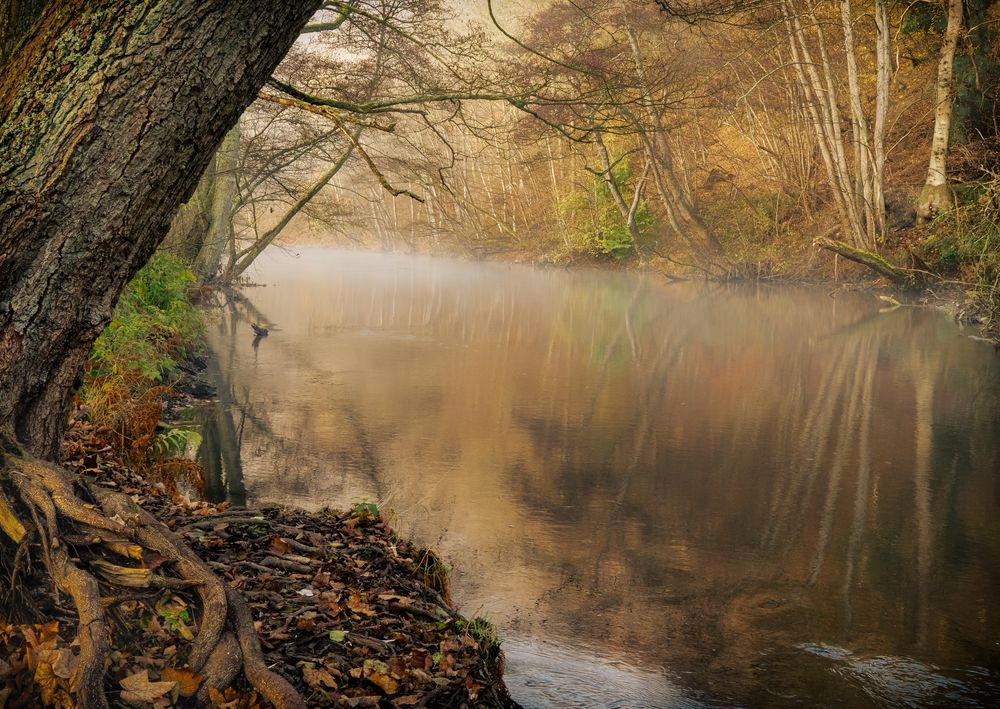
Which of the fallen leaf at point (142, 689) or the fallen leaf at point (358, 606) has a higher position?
the fallen leaf at point (142, 689)

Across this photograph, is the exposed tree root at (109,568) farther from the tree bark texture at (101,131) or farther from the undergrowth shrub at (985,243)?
the undergrowth shrub at (985,243)

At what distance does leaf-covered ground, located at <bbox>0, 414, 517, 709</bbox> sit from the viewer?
2707mm

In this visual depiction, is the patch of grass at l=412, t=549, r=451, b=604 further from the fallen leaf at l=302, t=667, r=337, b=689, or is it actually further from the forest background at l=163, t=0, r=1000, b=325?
the forest background at l=163, t=0, r=1000, b=325

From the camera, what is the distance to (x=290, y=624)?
11.2ft

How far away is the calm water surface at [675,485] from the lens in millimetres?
4621

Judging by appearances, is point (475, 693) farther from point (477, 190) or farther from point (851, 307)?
point (477, 190)

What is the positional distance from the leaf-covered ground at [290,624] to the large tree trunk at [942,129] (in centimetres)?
1860

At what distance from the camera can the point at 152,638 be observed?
2.92 m

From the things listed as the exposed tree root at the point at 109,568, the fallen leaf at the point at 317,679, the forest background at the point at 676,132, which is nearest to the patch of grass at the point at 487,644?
the fallen leaf at the point at 317,679

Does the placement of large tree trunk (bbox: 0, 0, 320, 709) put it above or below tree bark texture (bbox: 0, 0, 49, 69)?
below

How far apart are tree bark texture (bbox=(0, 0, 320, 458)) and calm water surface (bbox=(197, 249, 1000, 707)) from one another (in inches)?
100

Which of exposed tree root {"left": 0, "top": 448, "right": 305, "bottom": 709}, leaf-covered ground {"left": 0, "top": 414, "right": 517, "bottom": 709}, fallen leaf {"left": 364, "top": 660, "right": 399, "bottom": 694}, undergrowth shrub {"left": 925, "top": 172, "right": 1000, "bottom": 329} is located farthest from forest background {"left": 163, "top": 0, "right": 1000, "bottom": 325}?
fallen leaf {"left": 364, "top": 660, "right": 399, "bottom": 694}

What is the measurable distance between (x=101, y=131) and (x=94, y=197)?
20cm

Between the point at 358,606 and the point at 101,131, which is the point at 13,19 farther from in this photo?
the point at 358,606
